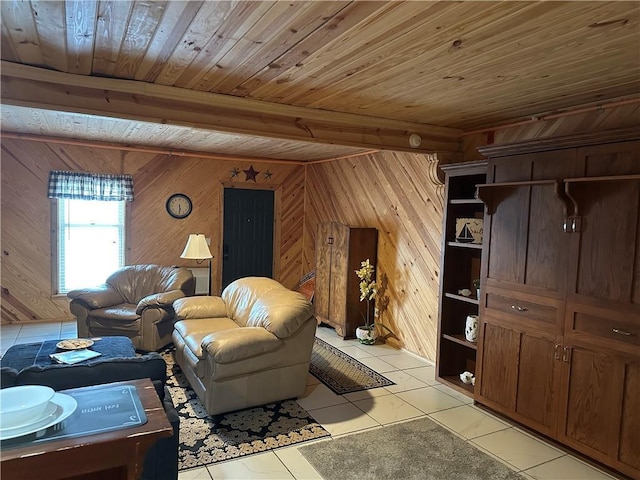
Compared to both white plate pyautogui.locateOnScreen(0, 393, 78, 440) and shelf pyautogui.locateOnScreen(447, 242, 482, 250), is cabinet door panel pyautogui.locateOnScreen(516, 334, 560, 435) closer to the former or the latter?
shelf pyautogui.locateOnScreen(447, 242, 482, 250)

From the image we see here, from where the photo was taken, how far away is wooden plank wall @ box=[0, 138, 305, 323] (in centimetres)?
573

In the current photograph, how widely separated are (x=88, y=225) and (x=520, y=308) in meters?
5.62

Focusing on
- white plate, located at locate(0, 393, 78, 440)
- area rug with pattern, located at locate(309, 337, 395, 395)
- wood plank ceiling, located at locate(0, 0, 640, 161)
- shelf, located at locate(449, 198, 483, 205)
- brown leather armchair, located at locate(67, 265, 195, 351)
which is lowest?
area rug with pattern, located at locate(309, 337, 395, 395)

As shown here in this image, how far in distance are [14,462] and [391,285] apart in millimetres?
4530

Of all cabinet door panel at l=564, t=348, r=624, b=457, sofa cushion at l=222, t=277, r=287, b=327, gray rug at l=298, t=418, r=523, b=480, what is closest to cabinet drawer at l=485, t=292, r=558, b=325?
cabinet door panel at l=564, t=348, r=624, b=457

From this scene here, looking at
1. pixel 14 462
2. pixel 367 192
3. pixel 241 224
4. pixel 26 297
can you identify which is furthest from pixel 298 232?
pixel 14 462

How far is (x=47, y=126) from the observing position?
4.93 m

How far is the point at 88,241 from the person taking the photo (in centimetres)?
618

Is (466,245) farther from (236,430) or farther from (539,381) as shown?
(236,430)

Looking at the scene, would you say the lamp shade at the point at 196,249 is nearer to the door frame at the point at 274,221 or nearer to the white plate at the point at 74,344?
the white plate at the point at 74,344

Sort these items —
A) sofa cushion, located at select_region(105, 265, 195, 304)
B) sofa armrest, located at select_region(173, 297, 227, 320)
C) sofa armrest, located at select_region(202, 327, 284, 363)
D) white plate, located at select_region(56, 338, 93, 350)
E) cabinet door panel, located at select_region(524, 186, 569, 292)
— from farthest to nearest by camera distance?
sofa cushion, located at select_region(105, 265, 195, 304)
sofa armrest, located at select_region(173, 297, 227, 320)
white plate, located at select_region(56, 338, 93, 350)
sofa armrest, located at select_region(202, 327, 284, 363)
cabinet door panel, located at select_region(524, 186, 569, 292)

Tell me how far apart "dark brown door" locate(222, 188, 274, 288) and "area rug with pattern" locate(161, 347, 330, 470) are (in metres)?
3.42

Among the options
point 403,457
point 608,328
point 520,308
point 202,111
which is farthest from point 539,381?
point 202,111

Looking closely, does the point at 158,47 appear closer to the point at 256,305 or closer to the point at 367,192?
the point at 256,305
